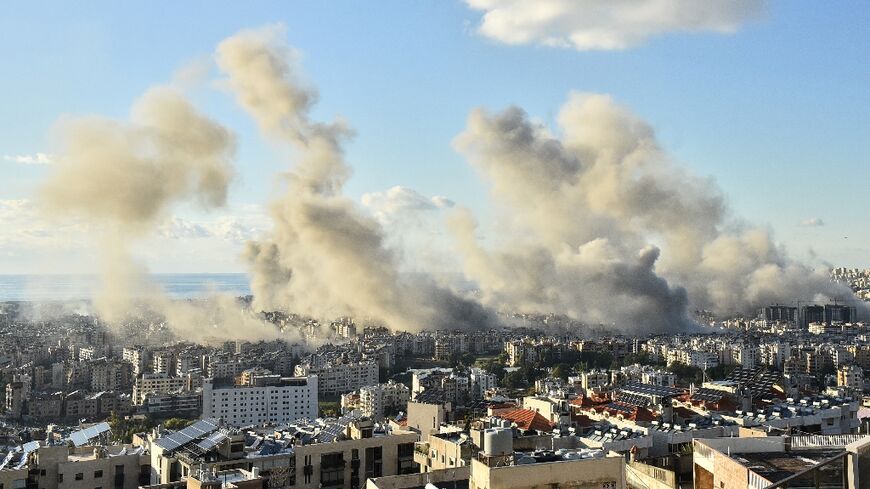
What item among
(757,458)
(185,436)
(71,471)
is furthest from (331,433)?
(757,458)

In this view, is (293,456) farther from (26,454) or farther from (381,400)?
(381,400)

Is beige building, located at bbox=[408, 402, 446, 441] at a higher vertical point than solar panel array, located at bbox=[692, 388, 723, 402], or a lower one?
higher

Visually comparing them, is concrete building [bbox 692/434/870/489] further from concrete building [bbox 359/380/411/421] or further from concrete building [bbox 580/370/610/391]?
concrete building [bbox 580/370/610/391]

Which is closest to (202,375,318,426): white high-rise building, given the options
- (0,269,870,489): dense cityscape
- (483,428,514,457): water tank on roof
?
(0,269,870,489): dense cityscape

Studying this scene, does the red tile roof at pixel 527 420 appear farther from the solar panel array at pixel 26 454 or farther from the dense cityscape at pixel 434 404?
the solar panel array at pixel 26 454

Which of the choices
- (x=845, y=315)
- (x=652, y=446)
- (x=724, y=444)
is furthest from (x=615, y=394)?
(x=845, y=315)

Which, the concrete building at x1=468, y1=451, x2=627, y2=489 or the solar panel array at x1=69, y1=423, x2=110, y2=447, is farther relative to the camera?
the solar panel array at x1=69, y1=423, x2=110, y2=447

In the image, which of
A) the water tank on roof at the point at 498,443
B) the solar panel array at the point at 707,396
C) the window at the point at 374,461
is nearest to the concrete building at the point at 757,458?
the water tank on roof at the point at 498,443
